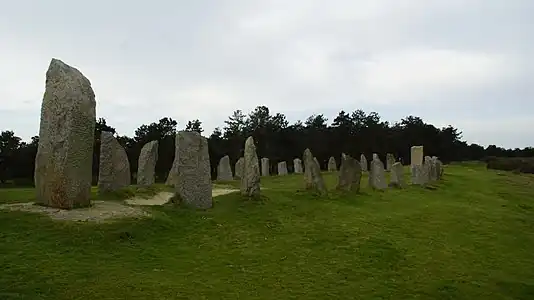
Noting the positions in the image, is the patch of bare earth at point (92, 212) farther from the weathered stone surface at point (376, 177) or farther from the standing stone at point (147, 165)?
the weathered stone surface at point (376, 177)

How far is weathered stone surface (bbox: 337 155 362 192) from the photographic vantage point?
22.3m

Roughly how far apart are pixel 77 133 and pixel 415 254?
9327mm

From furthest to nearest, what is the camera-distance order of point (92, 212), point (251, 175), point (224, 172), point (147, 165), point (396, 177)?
point (224, 172) < point (396, 177) < point (147, 165) < point (251, 175) < point (92, 212)

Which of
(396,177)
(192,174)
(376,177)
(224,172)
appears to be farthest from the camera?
(224,172)

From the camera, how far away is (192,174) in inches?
646

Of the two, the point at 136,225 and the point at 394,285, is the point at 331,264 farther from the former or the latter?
the point at 136,225

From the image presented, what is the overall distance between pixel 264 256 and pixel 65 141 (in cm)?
585

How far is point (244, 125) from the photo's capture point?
7762cm

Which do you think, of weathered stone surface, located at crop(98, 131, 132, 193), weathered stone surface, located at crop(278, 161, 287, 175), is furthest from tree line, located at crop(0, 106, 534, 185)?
weathered stone surface, located at crop(98, 131, 132, 193)

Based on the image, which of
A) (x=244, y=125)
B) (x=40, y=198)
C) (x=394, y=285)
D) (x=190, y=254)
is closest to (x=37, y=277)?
(x=190, y=254)

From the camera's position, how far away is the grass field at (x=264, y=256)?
32.9 ft

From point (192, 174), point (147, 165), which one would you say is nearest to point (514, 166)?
point (147, 165)

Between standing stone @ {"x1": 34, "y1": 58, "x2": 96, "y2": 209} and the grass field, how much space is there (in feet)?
3.64

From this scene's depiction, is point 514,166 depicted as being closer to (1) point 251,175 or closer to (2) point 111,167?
(1) point 251,175
